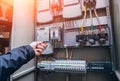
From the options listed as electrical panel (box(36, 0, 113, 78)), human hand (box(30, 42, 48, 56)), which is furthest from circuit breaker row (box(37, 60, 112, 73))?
human hand (box(30, 42, 48, 56))

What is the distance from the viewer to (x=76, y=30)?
6.86 feet

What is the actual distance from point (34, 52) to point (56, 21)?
137 centimetres

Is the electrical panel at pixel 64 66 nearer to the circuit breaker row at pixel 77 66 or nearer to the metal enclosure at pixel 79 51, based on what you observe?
the circuit breaker row at pixel 77 66

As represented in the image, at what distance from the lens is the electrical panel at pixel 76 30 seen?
1910 mm

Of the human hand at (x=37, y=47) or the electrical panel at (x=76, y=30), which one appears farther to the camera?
the electrical panel at (x=76, y=30)

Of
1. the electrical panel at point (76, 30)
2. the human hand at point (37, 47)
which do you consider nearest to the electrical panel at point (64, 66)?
the electrical panel at point (76, 30)

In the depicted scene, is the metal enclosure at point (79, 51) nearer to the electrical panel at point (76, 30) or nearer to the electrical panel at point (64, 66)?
the electrical panel at point (76, 30)

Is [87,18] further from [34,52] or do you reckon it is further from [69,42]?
[34,52]

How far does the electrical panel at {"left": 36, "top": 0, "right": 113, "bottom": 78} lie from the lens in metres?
1.91

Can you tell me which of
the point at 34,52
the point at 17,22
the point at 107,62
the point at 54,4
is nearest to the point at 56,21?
the point at 54,4

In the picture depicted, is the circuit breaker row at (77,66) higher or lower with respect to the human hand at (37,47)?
lower

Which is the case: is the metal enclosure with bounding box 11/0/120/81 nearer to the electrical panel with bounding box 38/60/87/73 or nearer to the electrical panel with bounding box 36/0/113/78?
the electrical panel with bounding box 36/0/113/78

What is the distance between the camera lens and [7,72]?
83cm

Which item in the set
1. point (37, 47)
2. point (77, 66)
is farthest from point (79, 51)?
point (37, 47)
